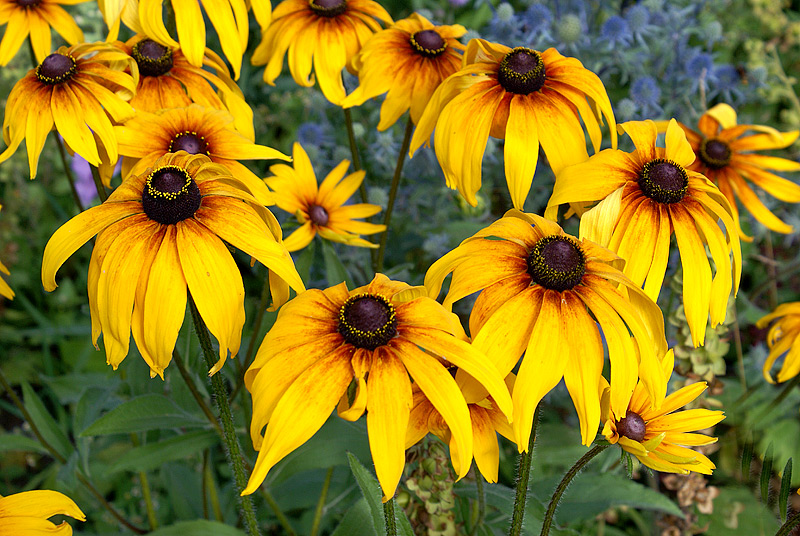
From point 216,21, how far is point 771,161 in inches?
62.2

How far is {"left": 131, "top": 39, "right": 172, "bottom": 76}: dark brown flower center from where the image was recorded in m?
1.61

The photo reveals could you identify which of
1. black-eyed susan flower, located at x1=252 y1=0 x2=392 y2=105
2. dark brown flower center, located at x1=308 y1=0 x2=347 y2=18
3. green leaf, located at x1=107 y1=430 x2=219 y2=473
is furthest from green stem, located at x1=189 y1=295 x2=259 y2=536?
dark brown flower center, located at x1=308 y1=0 x2=347 y2=18

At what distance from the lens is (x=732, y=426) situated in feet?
8.86

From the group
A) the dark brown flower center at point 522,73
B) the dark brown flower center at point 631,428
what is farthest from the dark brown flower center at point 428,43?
the dark brown flower center at point 631,428

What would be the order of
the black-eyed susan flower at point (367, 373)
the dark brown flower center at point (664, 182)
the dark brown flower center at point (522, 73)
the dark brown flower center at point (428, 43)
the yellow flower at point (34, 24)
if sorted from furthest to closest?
the yellow flower at point (34, 24), the dark brown flower center at point (428, 43), the dark brown flower center at point (522, 73), the dark brown flower center at point (664, 182), the black-eyed susan flower at point (367, 373)

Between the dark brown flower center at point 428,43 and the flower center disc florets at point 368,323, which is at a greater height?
the dark brown flower center at point 428,43

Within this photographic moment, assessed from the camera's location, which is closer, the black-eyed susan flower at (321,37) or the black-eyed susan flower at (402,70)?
the black-eyed susan flower at (402,70)

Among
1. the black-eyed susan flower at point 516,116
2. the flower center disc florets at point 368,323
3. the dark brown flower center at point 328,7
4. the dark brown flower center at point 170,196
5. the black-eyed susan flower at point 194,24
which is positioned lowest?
the flower center disc florets at point 368,323

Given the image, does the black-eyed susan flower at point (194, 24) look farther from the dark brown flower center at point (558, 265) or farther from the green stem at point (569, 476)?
the green stem at point (569, 476)

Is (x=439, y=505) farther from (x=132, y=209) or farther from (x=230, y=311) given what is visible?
(x=132, y=209)

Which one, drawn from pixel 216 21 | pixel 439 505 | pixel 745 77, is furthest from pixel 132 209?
pixel 745 77

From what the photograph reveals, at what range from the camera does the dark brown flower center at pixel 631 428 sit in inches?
46.4

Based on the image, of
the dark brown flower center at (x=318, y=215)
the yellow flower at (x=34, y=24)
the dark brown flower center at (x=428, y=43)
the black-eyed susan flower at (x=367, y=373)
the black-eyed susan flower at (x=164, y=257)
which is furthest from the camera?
the dark brown flower center at (x=318, y=215)

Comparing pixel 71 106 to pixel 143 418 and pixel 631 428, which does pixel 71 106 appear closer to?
pixel 143 418
